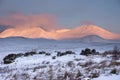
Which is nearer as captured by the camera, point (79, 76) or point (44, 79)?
point (79, 76)

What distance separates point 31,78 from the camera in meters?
14.5

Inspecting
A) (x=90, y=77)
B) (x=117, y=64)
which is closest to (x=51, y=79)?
(x=90, y=77)

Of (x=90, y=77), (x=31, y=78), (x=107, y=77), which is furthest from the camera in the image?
(x=31, y=78)

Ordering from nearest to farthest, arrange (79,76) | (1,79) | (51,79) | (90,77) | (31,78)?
(90,77), (79,76), (51,79), (31,78), (1,79)

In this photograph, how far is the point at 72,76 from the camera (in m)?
12.5

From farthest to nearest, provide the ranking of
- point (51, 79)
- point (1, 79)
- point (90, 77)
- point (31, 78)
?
point (1, 79), point (31, 78), point (51, 79), point (90, 77)

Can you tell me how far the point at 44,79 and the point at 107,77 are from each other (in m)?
3.66

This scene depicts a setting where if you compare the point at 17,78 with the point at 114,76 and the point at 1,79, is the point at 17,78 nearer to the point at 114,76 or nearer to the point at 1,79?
the point at 1,79

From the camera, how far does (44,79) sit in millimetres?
13406

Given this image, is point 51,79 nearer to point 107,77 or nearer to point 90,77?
point 90,77

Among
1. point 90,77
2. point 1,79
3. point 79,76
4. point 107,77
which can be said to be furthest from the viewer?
point 1,79

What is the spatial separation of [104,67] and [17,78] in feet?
15.7

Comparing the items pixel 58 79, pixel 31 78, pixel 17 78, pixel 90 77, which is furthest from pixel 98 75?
pixel 17 78

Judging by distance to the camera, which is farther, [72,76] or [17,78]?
[17,78]
